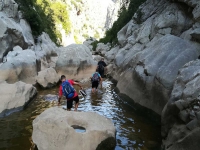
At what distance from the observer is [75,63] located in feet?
58.1

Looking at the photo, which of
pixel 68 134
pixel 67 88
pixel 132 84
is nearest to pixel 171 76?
pixel 132 84

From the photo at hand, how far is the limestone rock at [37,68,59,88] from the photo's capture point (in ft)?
47.2

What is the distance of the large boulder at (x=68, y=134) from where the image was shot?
18.5 feet

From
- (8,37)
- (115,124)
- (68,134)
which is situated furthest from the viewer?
(8,37)

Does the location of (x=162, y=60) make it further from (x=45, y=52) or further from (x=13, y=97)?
(x=45, y=52)

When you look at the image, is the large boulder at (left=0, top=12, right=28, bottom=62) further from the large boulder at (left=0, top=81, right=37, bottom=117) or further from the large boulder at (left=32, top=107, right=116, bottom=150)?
the large boulder at (left=32, top=107, right=116, bottom=150)

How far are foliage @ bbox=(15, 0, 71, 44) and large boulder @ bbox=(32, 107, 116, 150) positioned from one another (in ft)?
59.3

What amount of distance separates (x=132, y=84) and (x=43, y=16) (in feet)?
85.1

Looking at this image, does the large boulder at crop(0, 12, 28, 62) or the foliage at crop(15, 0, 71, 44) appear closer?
the large boulder at crop(0, 12, 28, 62)

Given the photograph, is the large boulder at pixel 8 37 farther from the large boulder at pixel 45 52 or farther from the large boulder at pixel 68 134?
the large boulder at pixel 68 134

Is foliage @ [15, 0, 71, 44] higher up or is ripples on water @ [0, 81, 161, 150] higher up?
foliage @ [15, 0, 71, 44]

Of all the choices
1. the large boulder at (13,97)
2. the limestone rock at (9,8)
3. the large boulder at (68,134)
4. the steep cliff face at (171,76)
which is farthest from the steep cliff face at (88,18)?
the large boulder at (68,134)

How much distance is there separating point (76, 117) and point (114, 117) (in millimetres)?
2960

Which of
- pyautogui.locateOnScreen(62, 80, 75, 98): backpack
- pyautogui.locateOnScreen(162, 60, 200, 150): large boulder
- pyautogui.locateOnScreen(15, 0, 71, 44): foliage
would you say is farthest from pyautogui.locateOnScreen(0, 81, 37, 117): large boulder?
pyautogui.locateOnScreen(15, 0, 71, 44): foliage
